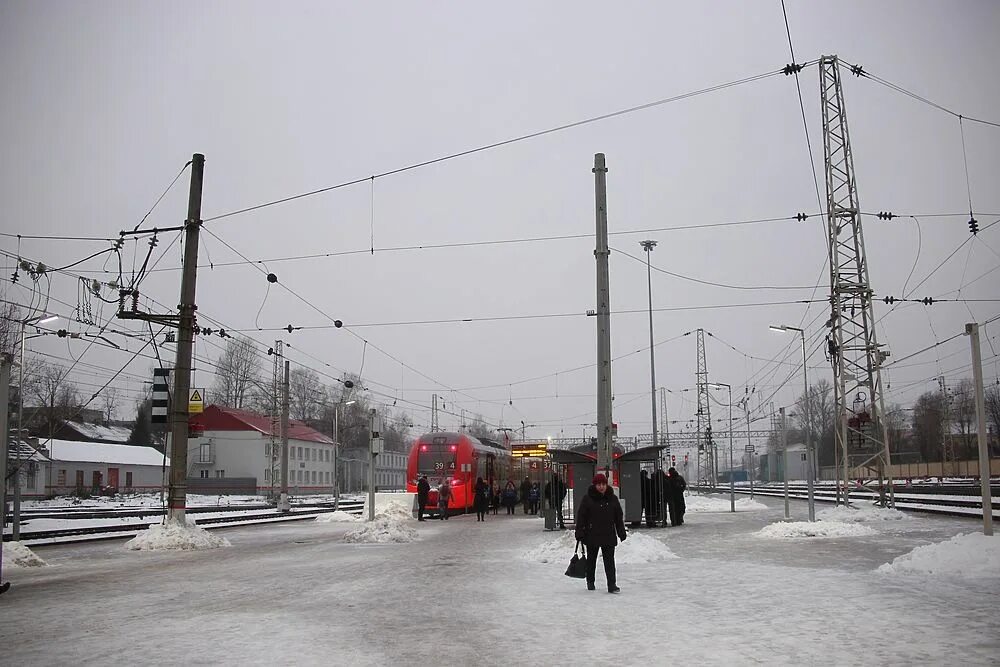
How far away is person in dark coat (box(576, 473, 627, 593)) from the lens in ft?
38.5

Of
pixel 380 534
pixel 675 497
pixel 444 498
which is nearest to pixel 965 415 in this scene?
pixel 444 498

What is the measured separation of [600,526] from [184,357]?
13.7 m

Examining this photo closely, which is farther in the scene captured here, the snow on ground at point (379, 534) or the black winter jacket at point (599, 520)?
the snow on ground at point (379, 534)

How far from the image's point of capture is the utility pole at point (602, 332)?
685 inches

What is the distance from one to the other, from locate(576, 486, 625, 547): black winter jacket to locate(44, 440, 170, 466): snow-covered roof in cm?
6733

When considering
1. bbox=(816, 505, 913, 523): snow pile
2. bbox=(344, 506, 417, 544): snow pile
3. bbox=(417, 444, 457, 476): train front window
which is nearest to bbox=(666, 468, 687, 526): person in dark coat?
bbox=(816, 505, 913, 523): snow pile

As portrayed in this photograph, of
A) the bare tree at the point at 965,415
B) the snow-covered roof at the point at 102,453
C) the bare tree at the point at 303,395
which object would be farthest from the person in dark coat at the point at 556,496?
the bare tree at the point at 303,395

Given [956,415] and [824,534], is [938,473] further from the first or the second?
[824,534]

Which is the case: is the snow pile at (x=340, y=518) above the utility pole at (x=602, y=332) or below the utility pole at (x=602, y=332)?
below

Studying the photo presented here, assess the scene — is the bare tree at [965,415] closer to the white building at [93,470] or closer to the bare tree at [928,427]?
the bare tree at [928,427]

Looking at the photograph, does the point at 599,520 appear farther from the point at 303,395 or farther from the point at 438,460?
the point at 303,395

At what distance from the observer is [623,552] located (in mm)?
16266

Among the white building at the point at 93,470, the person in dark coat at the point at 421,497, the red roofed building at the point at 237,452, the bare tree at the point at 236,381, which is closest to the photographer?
the person in dark coat at the point at 421,497

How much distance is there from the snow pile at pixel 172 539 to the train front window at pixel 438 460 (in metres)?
17.4
